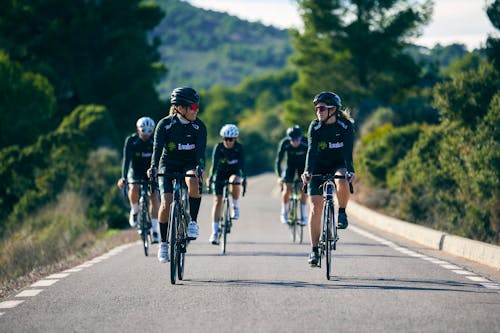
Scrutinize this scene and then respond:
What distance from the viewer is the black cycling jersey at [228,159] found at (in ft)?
56.5

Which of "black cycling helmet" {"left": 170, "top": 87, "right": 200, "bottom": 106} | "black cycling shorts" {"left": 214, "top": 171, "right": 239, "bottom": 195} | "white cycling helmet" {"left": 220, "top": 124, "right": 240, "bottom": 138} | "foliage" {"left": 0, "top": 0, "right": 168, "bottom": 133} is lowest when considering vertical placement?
"black cycling shorts" {"left": 214, "top": 171, "right": 239, "bottom": 195}

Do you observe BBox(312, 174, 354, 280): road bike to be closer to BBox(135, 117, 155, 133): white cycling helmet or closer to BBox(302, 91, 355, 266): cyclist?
BBox(302, 91, 355, 266): cyclist

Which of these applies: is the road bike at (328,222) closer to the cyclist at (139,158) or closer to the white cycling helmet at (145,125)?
the cyclist at (139,158)

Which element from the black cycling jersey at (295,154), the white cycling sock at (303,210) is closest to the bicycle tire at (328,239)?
the black cycling jersey at (295,154)

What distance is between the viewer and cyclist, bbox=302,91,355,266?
11.9 meters

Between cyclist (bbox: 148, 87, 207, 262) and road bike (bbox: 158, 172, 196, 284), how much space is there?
11 centimetres

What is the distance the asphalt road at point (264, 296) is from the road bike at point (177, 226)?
0.69 ft

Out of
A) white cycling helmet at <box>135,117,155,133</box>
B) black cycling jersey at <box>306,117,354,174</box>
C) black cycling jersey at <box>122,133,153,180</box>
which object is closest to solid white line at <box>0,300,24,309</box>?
black cycling jersey at <box>306,117,354,174</box>

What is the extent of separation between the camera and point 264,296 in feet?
33.8

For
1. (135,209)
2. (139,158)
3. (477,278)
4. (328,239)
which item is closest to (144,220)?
(135,209)

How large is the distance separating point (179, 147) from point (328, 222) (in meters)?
1.99

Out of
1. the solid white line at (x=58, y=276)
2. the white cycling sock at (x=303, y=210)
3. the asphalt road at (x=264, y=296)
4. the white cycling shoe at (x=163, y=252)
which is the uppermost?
the white cycling sock at (x=303, y=210)

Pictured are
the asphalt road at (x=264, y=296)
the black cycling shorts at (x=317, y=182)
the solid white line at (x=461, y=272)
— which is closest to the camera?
the asphalt road at (x=264, y=296)

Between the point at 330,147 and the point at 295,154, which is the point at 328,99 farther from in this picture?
the point at 295,154
